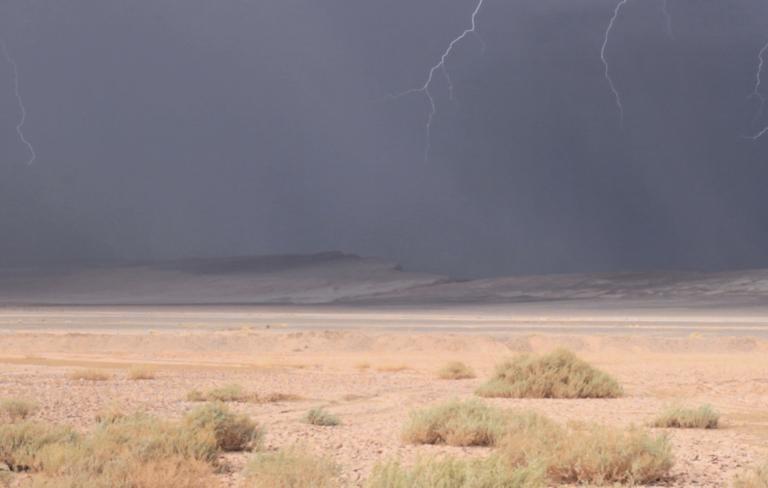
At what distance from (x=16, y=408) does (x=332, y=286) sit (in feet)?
290

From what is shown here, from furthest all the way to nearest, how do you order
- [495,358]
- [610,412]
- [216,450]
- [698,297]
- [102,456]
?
[698,297] < [495,358] < [610,412] < [216,450] < [102,456]

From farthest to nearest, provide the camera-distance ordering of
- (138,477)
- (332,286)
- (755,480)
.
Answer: (332,286)
(755,480)
(138,477)

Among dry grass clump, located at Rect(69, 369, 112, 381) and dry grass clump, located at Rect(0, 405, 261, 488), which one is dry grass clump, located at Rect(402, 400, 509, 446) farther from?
dry grass clump, located at Rect(69, 369, 112, 381)

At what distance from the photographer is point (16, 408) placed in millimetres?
13914

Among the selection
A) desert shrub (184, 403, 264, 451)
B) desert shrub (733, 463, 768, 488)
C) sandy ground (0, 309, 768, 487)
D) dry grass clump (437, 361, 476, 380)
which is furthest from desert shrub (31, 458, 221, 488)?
dry grass clump (437, 361, 476, 380)

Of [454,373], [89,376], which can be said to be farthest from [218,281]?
[89,376]

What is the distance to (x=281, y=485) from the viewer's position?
799cm

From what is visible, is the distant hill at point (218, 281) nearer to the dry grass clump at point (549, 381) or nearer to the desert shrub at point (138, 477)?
the dry grass clump at point (549, 381)

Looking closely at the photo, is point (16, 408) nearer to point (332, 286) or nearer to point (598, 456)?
point (598, 456)

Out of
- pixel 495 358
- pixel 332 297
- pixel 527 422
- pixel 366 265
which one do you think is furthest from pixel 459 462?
pixel 366 265

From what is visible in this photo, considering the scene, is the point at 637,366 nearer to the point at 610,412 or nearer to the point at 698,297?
the point at 610,412

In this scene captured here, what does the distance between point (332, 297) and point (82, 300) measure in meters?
21.0

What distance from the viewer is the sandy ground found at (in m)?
12.5

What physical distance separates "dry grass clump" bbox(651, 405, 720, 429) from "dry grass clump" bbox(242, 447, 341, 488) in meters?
6.24
